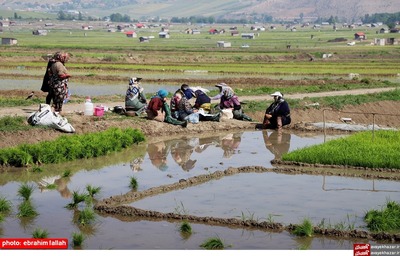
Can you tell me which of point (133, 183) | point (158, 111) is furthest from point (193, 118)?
point (133, 183)

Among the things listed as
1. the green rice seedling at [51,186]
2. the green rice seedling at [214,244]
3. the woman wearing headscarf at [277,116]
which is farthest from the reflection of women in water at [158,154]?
the green rice seedling at [214,244]

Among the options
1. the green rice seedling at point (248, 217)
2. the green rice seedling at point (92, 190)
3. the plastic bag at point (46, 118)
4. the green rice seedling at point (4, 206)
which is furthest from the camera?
the plastic bag at point (46, 118)

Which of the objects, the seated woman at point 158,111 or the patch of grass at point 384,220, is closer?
the patch of grass at point 384,220

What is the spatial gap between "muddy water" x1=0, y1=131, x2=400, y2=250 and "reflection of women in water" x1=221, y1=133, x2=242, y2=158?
4cm

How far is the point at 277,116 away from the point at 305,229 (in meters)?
9.94

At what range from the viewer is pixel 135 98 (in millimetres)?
19688

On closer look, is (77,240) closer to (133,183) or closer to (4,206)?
(4,206)

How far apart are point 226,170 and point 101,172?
2.14m

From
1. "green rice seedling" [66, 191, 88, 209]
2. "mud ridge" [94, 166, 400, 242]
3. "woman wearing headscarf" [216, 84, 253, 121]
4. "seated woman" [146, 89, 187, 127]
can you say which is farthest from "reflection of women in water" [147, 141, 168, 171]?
"green rice seedling" [66, 191, 88, 209]

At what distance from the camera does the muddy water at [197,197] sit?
10.2 metres

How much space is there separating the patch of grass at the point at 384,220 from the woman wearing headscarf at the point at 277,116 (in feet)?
29.2

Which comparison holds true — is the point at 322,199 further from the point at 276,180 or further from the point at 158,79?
the point at 158,79

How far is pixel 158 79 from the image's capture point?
34438 millimetres

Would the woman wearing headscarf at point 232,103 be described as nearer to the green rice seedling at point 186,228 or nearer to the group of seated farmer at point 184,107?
the group of seated farmer at point 184,107
